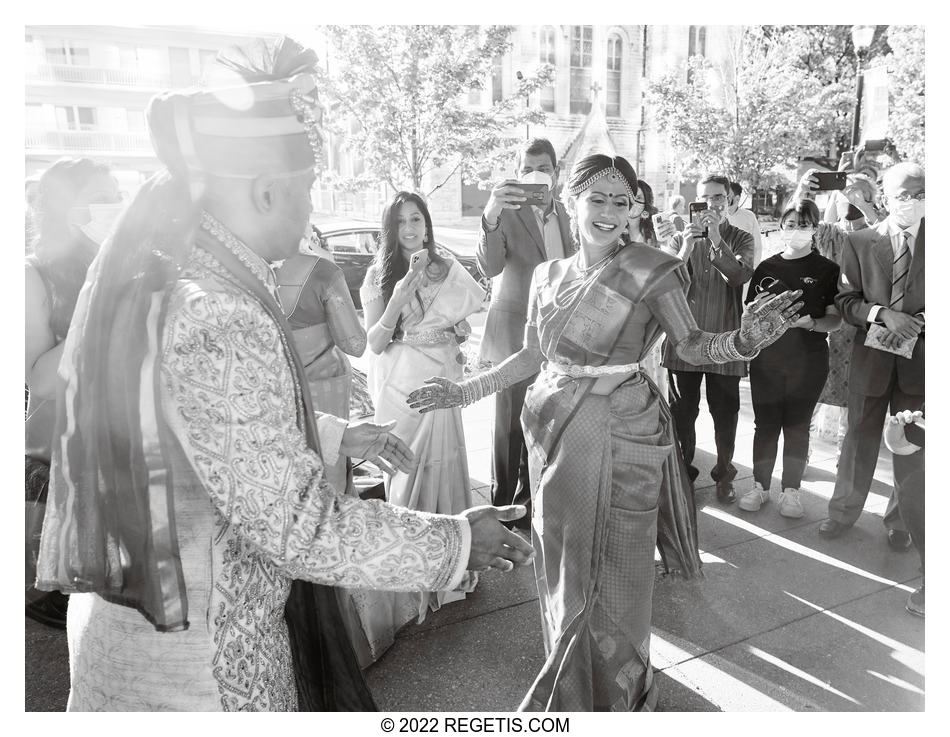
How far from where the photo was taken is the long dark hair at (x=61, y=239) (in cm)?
270

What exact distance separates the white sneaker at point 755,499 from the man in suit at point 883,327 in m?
0.39

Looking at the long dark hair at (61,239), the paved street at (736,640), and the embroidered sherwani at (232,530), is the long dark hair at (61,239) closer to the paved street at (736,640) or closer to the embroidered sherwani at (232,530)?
the paved street at (736,640)

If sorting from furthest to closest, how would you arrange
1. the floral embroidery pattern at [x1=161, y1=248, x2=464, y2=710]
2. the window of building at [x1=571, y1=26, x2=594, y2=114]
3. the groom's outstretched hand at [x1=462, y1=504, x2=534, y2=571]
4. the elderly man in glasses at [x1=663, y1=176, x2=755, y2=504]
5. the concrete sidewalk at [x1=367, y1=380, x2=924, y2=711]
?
the elderly man in glasses at [x1=663, y1=176, x2=755, y2=504]
the window of building at [x1=571, y1=26, x2=594, y2=114]
the concrete sidewalk at [x1=367, y1=380, x2=924, y2=711]
the groom's outstretched hand at [x1=462, y1=504, x2=534, y2=571]
the floral embroidery pattern at [x1=161, y1=248, x2=464, y2=710]

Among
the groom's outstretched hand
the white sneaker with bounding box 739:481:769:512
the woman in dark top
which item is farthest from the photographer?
the white sneaker with bounding box 739:481:769:512

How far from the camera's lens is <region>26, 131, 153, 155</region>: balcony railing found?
2574 millimetres

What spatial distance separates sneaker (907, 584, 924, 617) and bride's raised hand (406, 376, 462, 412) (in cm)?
218

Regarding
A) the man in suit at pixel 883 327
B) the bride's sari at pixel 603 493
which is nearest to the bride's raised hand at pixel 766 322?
the bride's sari at pixel 603 493

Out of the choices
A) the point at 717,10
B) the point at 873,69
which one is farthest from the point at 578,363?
the point at 873,69

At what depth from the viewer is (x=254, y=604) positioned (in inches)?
56.7

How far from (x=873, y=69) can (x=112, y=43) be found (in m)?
5.16

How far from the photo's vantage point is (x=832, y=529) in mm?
3896

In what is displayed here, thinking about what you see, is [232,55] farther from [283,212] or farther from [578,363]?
[578,363]

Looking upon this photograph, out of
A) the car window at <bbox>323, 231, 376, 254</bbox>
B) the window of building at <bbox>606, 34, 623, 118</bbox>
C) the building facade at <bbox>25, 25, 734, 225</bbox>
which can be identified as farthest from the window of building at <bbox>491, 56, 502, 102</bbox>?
the car window at <bbox>323, 231, 376, 254</bbox>

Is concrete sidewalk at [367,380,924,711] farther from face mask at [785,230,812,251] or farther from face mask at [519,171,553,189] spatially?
face mask at [519,171,553,189]
